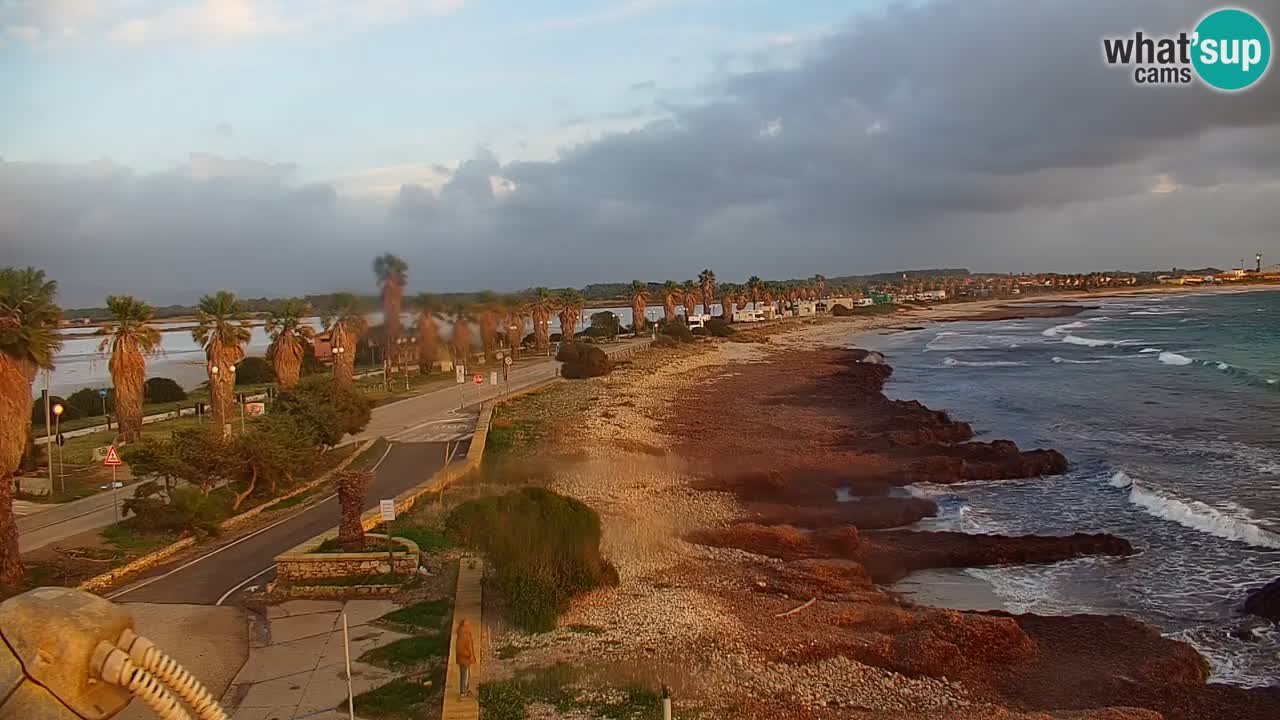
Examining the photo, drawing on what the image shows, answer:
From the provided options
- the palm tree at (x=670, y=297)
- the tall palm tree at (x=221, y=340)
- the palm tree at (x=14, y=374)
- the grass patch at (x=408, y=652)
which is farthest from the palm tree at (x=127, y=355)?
the palm tree at (x=670, y=297)

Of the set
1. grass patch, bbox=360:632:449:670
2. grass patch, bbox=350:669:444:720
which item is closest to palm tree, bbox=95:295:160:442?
grass patch, bbox=360:632:449:670

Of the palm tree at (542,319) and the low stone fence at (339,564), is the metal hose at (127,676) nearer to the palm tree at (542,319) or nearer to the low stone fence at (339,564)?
the low stone fence at (339,564)

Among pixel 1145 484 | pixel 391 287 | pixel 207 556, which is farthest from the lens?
pixel 1145 484

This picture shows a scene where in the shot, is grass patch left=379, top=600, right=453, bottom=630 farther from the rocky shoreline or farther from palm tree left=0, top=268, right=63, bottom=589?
palm tree left=0, top=268, right=63, bottom=589

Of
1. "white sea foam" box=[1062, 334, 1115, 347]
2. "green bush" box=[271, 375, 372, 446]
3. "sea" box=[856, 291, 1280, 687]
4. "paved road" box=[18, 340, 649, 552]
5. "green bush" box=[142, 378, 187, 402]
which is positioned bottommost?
"sea" box=[856, 291, 1280, 687]

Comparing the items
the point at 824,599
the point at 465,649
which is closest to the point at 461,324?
the point at 465,649

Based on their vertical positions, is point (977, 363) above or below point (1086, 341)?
below

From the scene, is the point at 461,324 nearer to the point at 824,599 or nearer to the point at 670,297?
the point at 824,599

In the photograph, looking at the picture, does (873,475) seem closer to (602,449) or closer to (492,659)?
(602,449)
